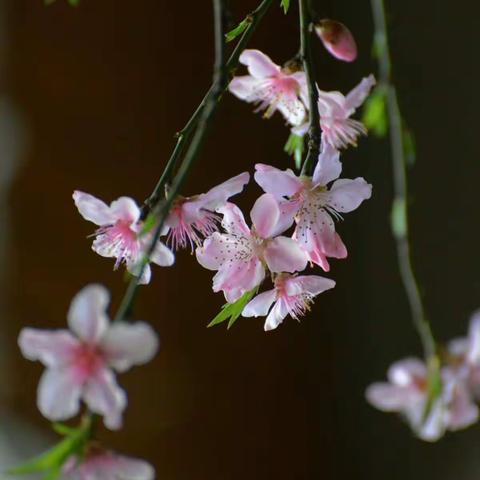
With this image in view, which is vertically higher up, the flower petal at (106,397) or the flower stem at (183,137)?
the flower stem at (183,137)

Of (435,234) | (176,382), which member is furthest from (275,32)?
(176,382)

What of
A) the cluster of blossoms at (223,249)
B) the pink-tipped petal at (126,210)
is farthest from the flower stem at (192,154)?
the pink-tipped petal at (126,210)

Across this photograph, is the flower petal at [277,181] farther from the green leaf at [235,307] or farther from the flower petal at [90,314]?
the flower petal at [90,314]

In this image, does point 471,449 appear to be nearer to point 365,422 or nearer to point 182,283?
point 365,422

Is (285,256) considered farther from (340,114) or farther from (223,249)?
(340,114)

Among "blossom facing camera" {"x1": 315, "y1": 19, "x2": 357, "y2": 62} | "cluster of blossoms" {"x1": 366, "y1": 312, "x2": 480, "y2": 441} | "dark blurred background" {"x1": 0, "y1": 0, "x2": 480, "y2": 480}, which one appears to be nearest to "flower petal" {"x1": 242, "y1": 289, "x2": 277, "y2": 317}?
"cluster of blossoms" {"x1": 366, "y1": 312, "x2": 480, "y2": 441}

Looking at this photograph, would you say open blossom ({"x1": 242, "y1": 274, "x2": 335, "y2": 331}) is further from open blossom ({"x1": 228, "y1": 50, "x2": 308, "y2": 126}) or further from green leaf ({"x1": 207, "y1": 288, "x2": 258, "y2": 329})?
open blossom ({"x1": 228, "y1": 50, "x2": 308, "y2": 126})

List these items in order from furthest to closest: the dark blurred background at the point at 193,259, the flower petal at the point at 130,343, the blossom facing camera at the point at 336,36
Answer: the dark blurred background at the point at 193,259, the blossom facing camera at the point at 336,36, the flower petal at the point at 130,343
